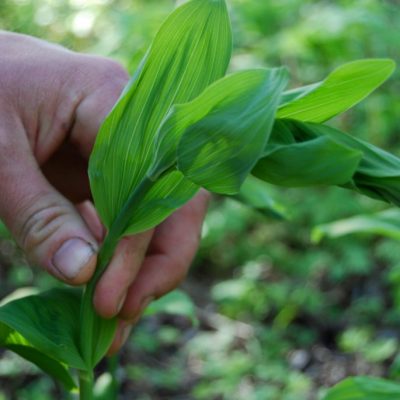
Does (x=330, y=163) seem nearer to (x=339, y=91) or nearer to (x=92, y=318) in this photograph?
(x=339, y=91)

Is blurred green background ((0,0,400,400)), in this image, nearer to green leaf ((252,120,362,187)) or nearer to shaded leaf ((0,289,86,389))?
shaded leaf ((0,289,86,389))

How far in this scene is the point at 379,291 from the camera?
211 cm

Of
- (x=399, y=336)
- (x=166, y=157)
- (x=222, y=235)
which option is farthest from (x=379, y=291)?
(x=166, y=157)

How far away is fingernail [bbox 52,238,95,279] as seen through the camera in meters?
0.84

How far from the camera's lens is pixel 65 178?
114 centimetres

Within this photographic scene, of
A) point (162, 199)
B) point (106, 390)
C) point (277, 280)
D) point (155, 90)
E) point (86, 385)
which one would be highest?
point (155, 90)

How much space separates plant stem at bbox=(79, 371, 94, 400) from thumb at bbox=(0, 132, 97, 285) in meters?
0.12

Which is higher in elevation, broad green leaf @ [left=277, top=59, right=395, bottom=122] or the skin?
broad green leaf @ [left=277, top=59, right=395, bottom=122]

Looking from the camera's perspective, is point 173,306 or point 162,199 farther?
point 173,306

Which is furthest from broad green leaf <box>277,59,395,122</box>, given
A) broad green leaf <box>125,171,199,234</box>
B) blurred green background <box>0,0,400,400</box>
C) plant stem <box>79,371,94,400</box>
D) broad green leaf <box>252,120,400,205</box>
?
blurred green background <box>0,0,400,400</box>

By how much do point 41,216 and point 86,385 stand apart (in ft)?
0.72

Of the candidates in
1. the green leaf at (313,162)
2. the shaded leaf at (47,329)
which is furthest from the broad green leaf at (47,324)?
the green leaf at (313,162)

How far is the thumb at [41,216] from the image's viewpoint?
864 mm

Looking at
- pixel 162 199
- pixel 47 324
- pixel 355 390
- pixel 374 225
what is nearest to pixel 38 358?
pixel 47 324
